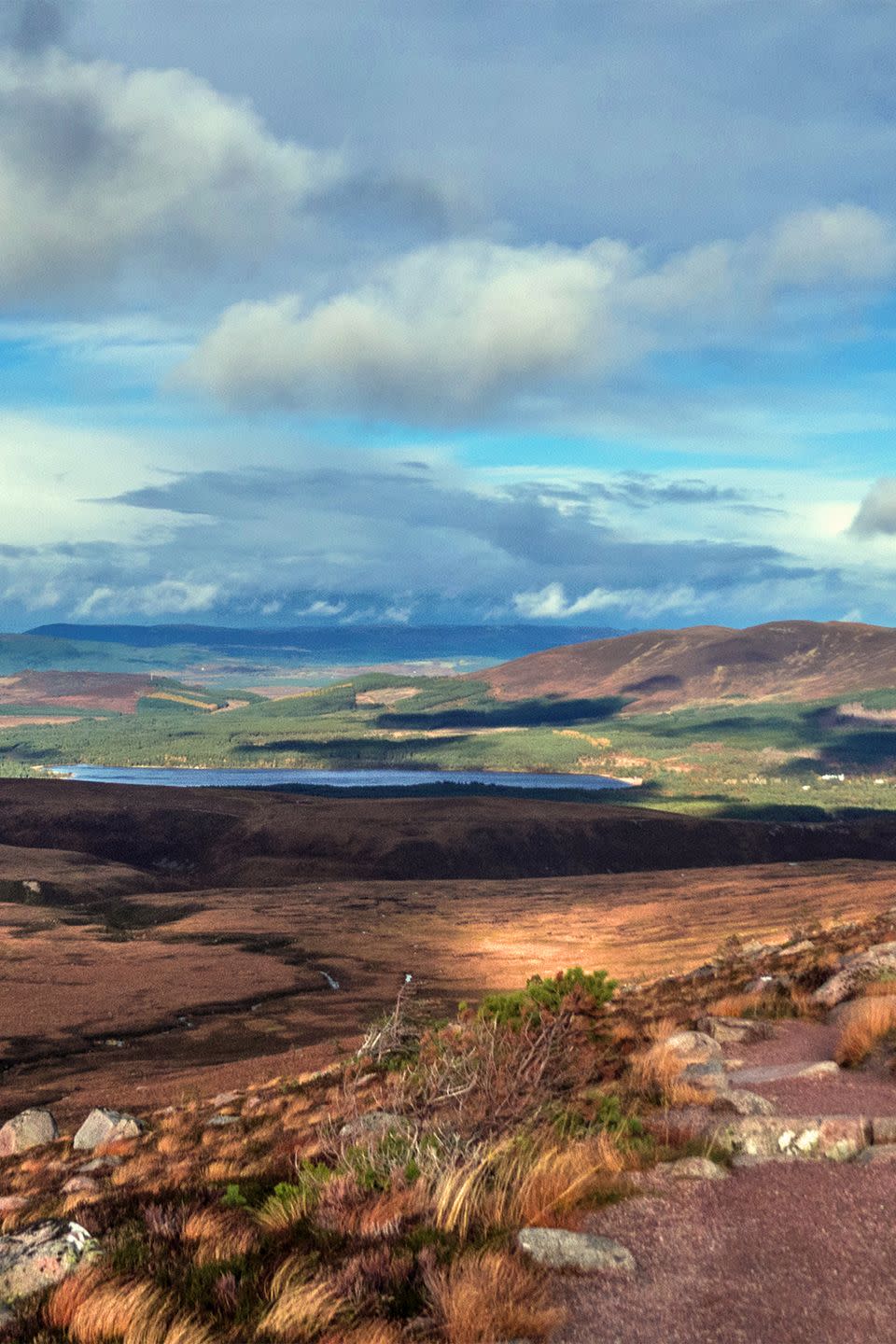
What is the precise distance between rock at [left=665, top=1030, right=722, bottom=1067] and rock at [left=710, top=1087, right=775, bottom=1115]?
2.71m

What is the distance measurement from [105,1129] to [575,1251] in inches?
623

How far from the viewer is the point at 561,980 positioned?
1827cm

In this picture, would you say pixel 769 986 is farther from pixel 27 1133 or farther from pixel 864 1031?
pixel 27 1133

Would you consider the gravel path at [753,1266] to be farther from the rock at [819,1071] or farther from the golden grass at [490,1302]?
the rock at [819,1071]

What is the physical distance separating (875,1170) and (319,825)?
125 m

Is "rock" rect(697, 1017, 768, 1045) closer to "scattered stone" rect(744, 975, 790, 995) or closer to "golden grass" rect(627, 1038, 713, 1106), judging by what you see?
"golden grass" rect(627, 1038, 713, 1106)

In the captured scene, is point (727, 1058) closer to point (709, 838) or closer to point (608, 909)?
point (608, 909)

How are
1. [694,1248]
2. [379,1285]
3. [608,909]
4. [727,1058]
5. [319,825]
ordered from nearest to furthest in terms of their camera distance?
[379,1285], [694,1248], [727,1058], [608,909], [319,825]

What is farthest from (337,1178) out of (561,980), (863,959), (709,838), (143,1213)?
(709,838)

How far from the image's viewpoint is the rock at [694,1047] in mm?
15258

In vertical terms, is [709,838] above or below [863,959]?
below

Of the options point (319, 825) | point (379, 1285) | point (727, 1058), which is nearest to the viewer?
point (379, 1285)

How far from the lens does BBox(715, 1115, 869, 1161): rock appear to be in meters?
10.2

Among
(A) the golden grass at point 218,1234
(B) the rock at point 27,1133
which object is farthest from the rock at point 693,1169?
(B) the rock at point 27,1133
